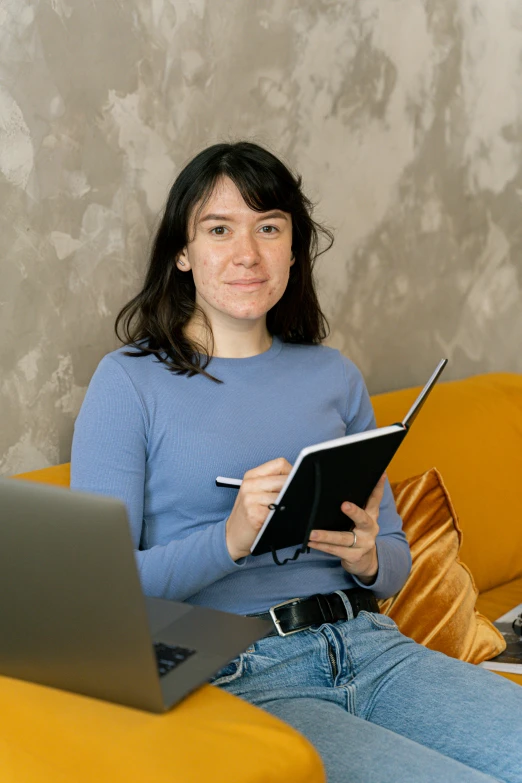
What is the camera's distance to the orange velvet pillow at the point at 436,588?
1.63 meters

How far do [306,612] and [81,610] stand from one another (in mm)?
544

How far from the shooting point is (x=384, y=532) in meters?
1.51

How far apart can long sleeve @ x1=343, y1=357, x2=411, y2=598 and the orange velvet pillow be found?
159 mm

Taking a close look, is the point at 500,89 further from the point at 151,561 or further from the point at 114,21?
the point at 151,561

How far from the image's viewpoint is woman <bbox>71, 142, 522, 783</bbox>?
118 centimetres

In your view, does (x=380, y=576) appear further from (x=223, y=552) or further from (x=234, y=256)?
(x=234, y=256)

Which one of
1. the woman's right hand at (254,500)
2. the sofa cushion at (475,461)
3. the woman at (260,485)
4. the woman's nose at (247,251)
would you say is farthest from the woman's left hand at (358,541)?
the sofa cushion at (475,461)

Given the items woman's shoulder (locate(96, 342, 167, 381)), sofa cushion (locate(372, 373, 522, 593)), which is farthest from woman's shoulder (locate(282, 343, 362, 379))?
sofa cushion (locate(372, 373, 522, 593))

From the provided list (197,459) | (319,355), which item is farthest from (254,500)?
(319,355)

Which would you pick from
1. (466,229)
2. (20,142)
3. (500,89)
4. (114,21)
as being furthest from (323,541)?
(500,89)

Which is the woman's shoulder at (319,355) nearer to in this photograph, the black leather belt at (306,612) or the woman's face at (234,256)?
the woman's face at (234,256)

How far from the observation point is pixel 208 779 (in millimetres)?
767

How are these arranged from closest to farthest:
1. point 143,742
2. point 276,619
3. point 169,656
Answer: point 143,742
point 169,656
point 276,619

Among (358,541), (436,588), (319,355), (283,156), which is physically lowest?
(436,588)
